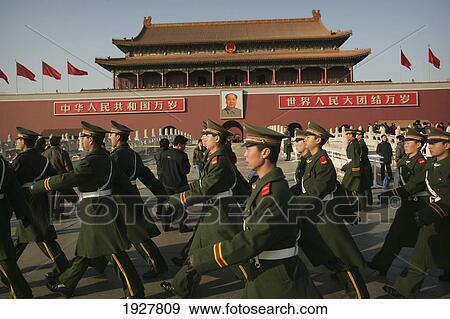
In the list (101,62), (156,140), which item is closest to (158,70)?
(101,62)

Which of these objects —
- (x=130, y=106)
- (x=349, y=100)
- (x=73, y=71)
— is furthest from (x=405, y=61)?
(x=73, y=71)

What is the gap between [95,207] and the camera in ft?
10.2

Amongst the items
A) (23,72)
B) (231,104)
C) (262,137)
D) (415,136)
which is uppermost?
(23,72)

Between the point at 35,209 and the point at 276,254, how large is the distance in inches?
97.2

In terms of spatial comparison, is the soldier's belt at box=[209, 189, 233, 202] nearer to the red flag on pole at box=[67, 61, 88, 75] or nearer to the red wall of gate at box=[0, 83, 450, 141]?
the red wall of gate at box=[0, 83, 450, 141]

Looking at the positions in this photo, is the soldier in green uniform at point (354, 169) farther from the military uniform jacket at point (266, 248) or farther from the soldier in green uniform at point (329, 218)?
the military uniform jacket at point (266, 248)

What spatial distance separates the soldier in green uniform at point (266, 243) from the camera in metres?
1.86

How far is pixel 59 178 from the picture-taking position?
3.00 m

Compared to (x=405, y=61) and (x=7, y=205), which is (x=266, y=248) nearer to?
(x=7, y=205)

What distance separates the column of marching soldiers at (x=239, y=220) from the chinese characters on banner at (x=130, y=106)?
2140cm

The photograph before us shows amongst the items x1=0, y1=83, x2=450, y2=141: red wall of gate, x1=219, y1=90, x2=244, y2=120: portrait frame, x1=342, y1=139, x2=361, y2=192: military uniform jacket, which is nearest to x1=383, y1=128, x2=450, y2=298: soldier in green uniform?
x1=342, y1=139, x2=361, y2=192: military uniform jacket

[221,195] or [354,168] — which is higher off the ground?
[354,168]

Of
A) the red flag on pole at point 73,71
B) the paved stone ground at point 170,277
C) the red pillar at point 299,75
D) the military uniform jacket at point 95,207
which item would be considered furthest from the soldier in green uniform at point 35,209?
the red pillar at point 299,75
